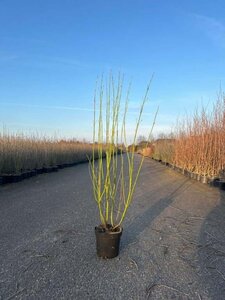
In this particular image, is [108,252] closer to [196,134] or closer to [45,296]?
[45,296]

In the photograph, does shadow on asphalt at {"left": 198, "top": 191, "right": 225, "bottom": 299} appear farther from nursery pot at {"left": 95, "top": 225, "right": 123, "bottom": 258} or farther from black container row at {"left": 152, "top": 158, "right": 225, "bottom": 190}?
black container row at {"left": 152, "top": 158, "right": 225, "bottom": 190}

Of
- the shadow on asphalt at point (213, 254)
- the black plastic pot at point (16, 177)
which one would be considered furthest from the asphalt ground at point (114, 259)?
the black plastic pot at point (16, 177)

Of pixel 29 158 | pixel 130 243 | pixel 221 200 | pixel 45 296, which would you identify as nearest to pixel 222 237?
pixel 130 243

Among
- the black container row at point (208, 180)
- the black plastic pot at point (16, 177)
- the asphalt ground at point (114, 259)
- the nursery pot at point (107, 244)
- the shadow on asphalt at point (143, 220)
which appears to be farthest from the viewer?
the black plastic pot at point (16, 177)

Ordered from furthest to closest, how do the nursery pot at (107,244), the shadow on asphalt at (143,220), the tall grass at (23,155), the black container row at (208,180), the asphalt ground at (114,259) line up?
the tall grass at (23,155), the black container row at (208,180), the shadow on asphalt at (143,220), the nursery pot at (107,244), the asphalt ground at (114,259)

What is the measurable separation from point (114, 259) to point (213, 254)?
0.74m

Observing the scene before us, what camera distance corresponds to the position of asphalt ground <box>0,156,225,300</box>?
1.55 m

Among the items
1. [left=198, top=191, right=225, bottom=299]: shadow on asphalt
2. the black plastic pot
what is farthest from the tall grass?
[left=198, top=191, right=225, bottom=299]: shadow on asphalt

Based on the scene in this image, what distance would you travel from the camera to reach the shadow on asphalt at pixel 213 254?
64.2 inches

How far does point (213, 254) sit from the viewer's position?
2.09 metres

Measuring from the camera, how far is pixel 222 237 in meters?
2.48

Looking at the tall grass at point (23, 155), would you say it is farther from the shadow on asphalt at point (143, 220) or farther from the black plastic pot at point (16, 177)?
the shadow on asphalt at point (143, 220)

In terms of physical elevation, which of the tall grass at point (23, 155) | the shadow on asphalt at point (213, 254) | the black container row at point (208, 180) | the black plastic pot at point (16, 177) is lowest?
the shadow on asphalt at point (213, 254)

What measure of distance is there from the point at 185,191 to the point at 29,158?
4027mm
